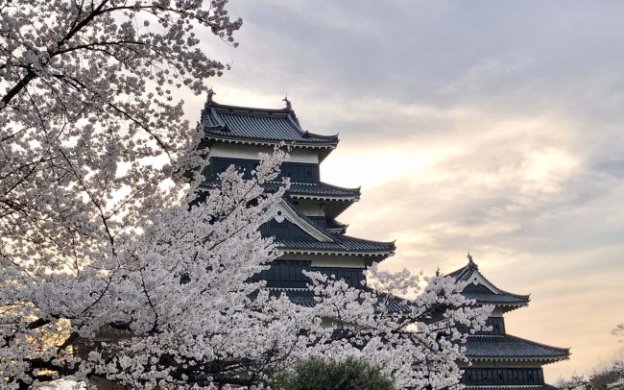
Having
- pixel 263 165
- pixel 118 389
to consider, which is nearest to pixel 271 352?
pixel 263 165

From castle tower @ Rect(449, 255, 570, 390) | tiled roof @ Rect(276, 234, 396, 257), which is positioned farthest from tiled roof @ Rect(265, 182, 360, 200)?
castle tower @ Rect(449, 255, 570, 390)

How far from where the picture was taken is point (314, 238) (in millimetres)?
24000

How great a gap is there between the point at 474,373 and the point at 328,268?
9524 mm

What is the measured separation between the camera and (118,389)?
13.8 meters

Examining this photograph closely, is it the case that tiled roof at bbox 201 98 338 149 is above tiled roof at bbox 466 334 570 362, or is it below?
above

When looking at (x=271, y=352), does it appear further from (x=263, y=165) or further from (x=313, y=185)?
(x=313, y=185)

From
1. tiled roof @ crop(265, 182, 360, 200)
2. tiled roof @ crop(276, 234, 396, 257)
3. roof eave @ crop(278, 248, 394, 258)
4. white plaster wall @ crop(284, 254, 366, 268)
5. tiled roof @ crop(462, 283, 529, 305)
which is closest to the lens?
roof eave @ crop(278, 248, 394, 258)

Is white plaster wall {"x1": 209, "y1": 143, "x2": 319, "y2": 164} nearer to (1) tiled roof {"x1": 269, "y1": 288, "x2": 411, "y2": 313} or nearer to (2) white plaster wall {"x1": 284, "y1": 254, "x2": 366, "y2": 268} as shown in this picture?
(2) white plaster wall {"x1": 284, "y1": 254, "x2": 366, "y2": 268}

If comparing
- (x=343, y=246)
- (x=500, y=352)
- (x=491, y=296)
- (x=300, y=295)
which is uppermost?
(x=343, y=246)

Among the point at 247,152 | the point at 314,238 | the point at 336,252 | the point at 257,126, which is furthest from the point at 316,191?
the point at 257,126

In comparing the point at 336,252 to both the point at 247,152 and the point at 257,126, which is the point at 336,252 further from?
the point at 257,126

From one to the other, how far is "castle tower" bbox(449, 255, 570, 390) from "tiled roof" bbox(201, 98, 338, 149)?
33.0 feet

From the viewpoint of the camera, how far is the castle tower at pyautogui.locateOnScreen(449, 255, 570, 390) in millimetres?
27641

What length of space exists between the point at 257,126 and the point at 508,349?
16380mm
